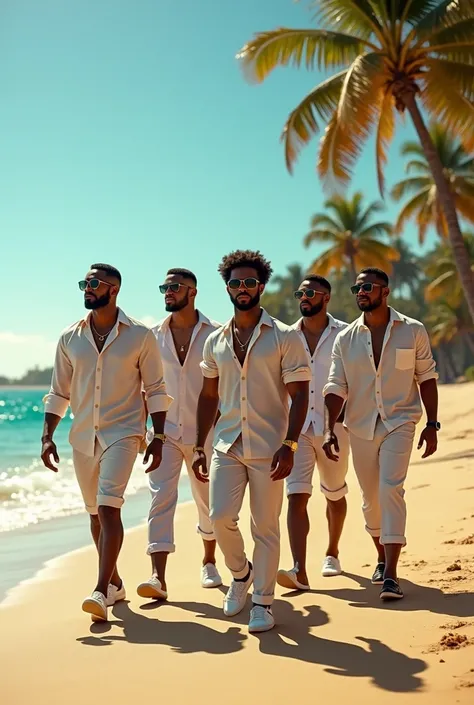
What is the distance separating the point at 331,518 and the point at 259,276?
2.56 metres

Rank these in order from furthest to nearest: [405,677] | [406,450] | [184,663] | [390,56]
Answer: [390,56] < [406,450] < [184,663] < [405,677]

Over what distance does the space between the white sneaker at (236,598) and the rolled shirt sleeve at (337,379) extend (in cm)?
155

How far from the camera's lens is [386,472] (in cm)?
623

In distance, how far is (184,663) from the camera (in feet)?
15.7

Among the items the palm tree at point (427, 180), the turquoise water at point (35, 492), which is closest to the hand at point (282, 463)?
the turquoise water at point (35, 492)

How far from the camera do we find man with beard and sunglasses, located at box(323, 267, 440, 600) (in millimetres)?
6230

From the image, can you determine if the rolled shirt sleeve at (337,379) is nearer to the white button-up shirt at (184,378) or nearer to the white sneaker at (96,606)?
the white button-up shirt at (184,378)

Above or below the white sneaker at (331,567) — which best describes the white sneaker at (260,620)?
above

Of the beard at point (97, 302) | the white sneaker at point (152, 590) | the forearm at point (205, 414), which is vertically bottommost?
the white sneaker at point (152, 590)

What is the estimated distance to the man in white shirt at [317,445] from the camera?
684 cm

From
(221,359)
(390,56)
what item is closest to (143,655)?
(221,359)

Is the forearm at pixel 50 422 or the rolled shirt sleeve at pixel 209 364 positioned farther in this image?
the forearm at pixel 50 422

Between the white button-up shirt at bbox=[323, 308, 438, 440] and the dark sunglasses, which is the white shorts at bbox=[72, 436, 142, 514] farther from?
the white button-up shirt at bbox=[323, 308, 438, 440]

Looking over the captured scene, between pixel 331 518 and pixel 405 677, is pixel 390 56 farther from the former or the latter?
pixel 405 677
